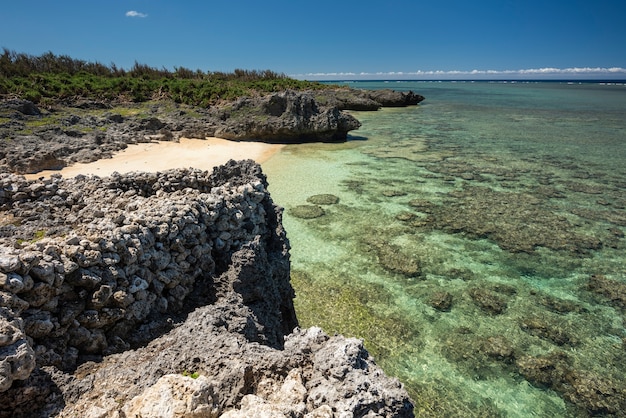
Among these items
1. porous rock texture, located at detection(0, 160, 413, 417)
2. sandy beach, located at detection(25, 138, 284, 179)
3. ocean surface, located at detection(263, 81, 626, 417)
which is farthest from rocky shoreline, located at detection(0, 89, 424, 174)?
porous rock texture, located at detection(0, 160, 413, 417)

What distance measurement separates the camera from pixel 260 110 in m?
23.8

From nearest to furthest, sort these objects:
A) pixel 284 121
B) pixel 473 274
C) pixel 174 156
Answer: pixel 473 274 < pixel 174 156 < pixel 284 121

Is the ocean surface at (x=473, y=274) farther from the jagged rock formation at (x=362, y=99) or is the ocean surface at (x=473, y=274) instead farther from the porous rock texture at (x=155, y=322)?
the jagged rock formation at (x=362, y=99)

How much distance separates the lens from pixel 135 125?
2061 centimetres

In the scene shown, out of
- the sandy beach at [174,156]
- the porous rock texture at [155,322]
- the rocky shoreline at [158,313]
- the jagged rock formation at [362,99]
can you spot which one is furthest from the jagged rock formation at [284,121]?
the porous rock texture at [155,322]

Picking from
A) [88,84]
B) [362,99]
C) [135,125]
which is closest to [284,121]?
[135,125]

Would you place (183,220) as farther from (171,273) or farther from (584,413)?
(584,413)

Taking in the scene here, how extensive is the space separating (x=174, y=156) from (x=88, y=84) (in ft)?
46.0

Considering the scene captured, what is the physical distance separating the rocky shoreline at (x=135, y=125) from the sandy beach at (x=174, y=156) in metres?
0.63

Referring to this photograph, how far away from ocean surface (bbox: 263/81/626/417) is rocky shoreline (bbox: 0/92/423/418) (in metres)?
2.57

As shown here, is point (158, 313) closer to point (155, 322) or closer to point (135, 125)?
point (155, 322)

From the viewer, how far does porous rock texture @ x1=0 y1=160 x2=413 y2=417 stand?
2.53m

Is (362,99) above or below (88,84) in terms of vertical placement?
below

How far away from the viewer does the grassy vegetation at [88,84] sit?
71.6 feet
